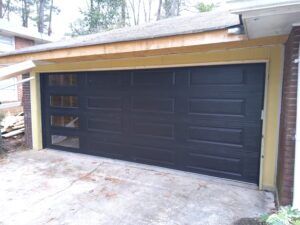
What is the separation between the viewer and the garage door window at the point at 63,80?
18.7ft

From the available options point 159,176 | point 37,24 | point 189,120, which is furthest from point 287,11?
point 37,24

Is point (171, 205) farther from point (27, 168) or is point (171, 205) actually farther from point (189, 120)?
point (27, 168)

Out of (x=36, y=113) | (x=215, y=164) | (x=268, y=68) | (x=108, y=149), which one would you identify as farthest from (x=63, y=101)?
(x=268, y=68)

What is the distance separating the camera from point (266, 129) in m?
3.83

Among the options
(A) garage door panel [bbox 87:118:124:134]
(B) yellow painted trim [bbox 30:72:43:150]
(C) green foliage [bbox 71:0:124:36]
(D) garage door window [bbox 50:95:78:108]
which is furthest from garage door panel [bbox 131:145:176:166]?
(C) green foliage [bbox 71:0:124:36]

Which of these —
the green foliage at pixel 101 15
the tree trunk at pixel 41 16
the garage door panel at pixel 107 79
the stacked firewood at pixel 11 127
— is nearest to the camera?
the garage door panel at pixel 107 79

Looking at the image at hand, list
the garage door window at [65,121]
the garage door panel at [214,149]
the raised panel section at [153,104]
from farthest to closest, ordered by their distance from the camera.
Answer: the garage door window at [65,121]
the raised panel section at [153,104]
the garage door panel at [214,149]

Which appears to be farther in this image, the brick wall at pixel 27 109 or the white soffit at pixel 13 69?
the brick wall at pixel 27 109

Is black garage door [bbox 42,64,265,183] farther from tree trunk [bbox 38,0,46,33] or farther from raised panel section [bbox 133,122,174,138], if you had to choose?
tree trunk [bbox 38,0,46,33]

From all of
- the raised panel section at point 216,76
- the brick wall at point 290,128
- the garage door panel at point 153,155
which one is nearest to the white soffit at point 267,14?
the brick wall at point 290,128

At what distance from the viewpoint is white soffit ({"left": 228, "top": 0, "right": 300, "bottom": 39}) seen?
6.86 ft

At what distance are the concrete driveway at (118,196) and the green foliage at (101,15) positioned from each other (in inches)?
455

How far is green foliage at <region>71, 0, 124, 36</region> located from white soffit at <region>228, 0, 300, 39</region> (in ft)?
43.5

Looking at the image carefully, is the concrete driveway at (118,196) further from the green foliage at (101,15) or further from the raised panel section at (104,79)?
the green foliage at (101,15)
